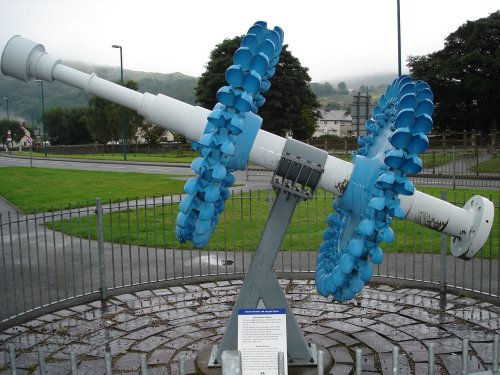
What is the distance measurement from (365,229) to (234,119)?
1248mm

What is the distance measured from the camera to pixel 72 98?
650 ft

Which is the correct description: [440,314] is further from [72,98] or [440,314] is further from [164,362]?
[72,98]

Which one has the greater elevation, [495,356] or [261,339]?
[495,356]

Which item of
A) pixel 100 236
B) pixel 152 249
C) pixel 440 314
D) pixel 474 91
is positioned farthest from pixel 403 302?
pixel 474 91

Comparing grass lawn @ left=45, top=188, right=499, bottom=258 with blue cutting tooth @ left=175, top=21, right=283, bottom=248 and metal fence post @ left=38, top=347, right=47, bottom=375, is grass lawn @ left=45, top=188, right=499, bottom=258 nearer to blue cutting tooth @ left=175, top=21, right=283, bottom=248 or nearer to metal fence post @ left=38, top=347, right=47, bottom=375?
blue cutting tooth @ left=175, top=21, right=283, bottom=248

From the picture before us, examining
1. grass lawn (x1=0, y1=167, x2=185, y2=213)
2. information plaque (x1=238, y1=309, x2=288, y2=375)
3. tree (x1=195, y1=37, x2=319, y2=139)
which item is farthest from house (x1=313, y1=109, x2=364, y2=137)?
information plaque (x1=238, y1=309, x2=288, y2=375)

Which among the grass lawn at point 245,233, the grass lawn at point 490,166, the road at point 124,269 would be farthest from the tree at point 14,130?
the road at point 124,269

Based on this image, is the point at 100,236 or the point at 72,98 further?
the point at 72,98

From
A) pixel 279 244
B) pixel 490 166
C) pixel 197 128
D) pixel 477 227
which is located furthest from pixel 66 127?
pixel 477 227

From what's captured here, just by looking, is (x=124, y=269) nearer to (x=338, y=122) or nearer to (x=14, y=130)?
(x=14, y=130)

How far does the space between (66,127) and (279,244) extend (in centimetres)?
9384

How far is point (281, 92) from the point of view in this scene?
151 feet

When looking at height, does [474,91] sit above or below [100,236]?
above

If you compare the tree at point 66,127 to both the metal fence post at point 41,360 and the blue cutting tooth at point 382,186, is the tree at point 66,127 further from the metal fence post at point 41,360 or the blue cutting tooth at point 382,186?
the metal fence post at point 41,360
